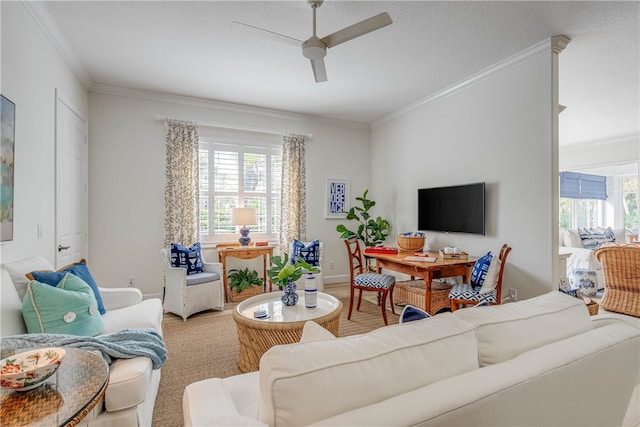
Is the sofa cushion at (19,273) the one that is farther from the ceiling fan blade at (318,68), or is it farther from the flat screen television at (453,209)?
the flat screen television at (453,209)

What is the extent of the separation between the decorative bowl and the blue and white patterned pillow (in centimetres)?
700

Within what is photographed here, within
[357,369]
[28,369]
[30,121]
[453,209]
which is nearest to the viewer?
[357,369]

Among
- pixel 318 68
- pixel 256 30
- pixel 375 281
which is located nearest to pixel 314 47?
pixel 318 68

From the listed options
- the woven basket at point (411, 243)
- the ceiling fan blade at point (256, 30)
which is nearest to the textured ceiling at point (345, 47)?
the ceiling fan blade at point (256, 30)

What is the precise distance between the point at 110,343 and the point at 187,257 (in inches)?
94.4

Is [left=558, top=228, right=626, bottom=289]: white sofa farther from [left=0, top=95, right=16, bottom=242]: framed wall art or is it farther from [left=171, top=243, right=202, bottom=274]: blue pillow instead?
[left=0, top=95, right=16, bottom=242]: framed wall art

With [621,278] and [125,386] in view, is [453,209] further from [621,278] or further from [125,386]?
[125,386]

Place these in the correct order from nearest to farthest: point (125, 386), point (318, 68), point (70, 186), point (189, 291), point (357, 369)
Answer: point (357, 369)
point (125, 386)
point (318, 68)
point (70, 186)
point (189, 291)

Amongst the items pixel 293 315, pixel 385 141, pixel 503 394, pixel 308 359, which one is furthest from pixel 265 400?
pixel 385 141

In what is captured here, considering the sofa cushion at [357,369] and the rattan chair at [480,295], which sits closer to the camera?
the sofa cushion at [357,369]

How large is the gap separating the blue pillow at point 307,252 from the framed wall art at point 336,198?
0.83m

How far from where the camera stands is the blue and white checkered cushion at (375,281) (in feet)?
11.2

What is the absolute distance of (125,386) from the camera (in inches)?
57.9

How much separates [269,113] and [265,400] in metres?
4.68
